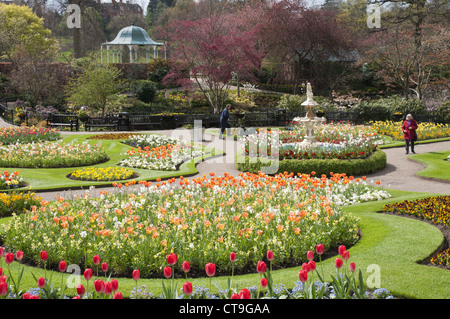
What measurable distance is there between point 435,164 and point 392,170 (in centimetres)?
148

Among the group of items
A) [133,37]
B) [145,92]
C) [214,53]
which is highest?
[133,37]

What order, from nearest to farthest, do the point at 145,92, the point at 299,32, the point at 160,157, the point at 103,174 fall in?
the point at 103,174, the point at 160,157, the point at 145,92, the point at 299,32

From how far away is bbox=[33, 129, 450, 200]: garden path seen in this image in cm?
1176

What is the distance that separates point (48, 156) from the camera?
1469 centimetres

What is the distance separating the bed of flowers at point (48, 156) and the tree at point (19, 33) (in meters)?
26.7

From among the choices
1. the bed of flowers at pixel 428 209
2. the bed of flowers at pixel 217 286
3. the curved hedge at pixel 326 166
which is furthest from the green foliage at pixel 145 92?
the bed of flowers at pixel 217 286

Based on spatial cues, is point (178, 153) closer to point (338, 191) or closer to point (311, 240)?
point (338, 191)

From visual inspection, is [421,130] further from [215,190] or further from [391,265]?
[391,265]

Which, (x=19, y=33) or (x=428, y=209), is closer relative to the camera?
(x=428, y=209)

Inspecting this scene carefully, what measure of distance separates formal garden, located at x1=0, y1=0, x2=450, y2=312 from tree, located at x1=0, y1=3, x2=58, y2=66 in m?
0.45

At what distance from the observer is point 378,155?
1470cm

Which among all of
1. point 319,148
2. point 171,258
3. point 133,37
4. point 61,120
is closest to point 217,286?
point 171,258
